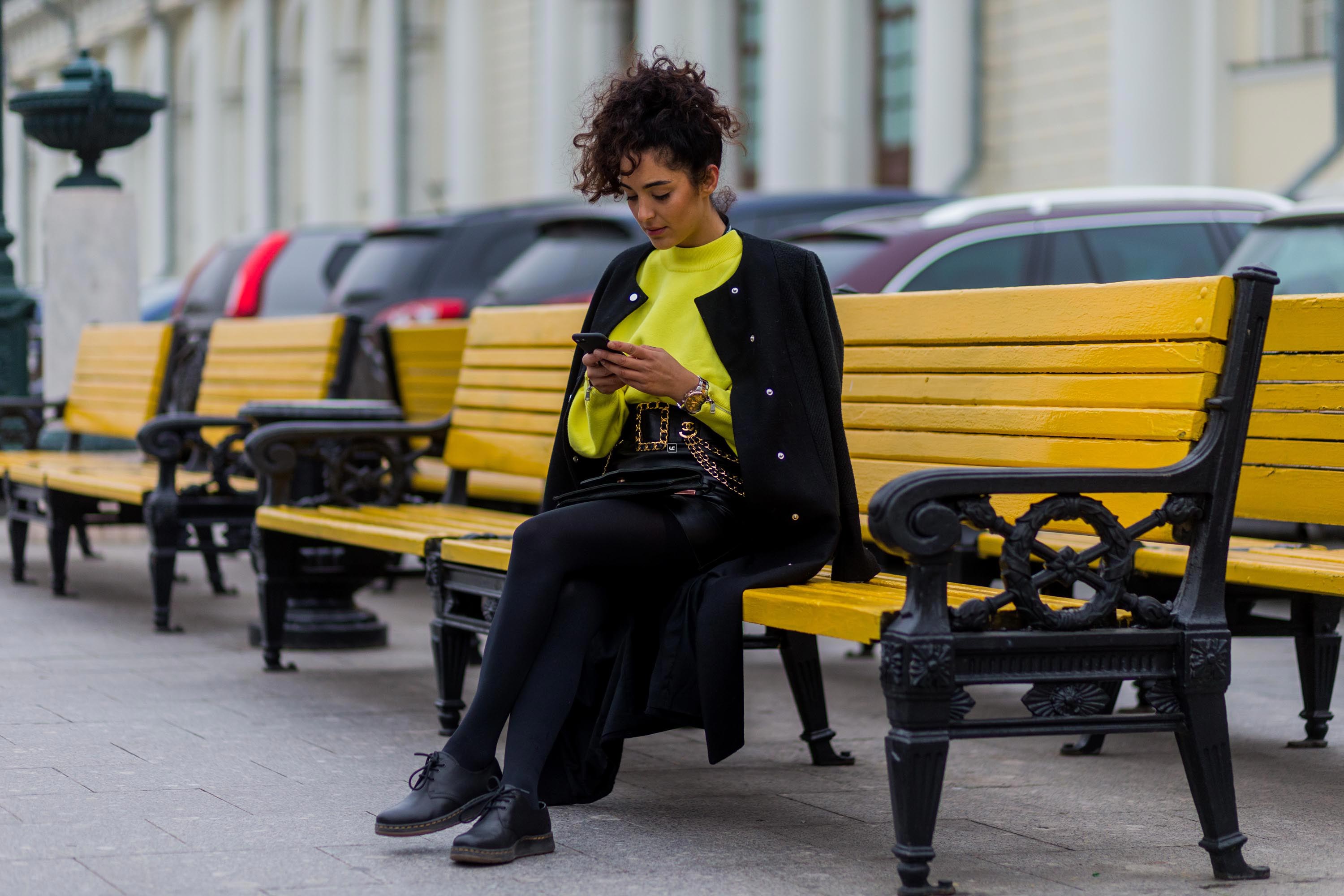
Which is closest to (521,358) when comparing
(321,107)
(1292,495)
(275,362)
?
(275,362)

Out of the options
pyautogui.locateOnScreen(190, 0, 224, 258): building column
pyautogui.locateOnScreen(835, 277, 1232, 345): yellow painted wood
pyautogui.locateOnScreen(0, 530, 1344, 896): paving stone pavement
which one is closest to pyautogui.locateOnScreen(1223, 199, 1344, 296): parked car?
pyautogui.locateOnScreen(0, 530, 1344, 896): paving stone pavement

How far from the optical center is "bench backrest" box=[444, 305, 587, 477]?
21.8 ft

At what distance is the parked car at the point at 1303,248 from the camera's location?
832 cm

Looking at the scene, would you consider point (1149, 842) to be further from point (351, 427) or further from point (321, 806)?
point (351, 427)

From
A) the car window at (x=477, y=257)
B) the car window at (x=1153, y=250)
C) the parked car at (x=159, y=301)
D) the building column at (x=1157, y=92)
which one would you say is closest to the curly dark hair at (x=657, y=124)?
the car window at (x=1153, y=250)

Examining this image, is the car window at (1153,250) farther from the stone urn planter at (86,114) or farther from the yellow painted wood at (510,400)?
the stone urn planter at (86,114)

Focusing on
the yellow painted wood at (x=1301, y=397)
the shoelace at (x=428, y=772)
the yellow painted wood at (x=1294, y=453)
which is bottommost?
the shoelace at (x=428, y=772)

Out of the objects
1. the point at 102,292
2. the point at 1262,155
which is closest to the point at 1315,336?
the point at 102,292

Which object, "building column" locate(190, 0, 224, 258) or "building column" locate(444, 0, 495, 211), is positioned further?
"building column" locate(190, 0, 224, 258)

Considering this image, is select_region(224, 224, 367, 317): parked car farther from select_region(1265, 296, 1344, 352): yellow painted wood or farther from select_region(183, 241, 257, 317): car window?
select_region(1265, 296, 1344, 352): yellow painted wood

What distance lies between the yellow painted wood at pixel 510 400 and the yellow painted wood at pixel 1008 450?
1.32 m

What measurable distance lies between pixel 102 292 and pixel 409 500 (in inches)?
273

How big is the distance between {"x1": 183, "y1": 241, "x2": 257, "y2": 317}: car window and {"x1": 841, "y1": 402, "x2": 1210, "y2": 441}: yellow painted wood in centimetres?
1471

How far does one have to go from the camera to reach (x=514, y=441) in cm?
681
